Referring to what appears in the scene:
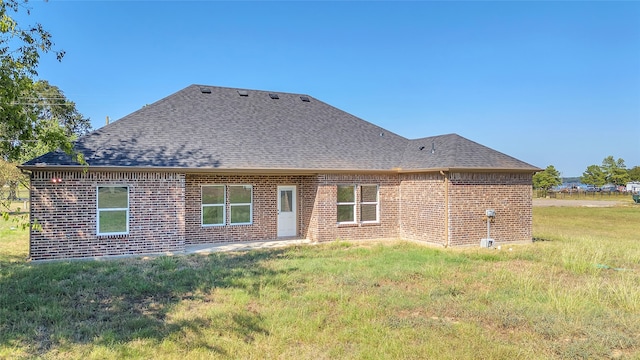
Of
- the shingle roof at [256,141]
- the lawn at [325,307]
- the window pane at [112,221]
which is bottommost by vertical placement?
the lawn at [325,307]

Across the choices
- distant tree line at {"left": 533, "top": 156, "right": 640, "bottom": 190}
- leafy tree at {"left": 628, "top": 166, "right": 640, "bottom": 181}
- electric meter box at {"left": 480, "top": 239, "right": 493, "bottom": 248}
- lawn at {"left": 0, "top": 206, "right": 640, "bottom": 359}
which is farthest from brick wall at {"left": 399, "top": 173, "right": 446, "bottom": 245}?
leafy tree at {"left": 628, "top": 166, "right": 640, "bottom": 181}

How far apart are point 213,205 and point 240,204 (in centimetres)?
98

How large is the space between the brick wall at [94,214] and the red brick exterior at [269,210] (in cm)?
2

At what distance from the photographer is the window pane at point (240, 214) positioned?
48.9 ft

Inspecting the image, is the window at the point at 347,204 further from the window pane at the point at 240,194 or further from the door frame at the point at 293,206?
the window pane at the point at 240,194

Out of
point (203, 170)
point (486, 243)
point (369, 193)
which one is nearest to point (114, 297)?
point (203, 170)

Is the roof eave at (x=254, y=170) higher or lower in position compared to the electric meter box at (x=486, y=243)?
higher

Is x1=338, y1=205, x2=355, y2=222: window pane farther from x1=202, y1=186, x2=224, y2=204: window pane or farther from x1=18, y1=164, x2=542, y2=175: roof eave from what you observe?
x1=202, y1=186, x2=224, y2=204: window pane

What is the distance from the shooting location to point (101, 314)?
6676 mm

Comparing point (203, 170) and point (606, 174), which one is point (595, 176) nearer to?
point (606, 174)

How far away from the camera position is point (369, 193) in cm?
1609

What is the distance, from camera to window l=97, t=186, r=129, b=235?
1209 centimetres

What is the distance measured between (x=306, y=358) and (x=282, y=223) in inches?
424

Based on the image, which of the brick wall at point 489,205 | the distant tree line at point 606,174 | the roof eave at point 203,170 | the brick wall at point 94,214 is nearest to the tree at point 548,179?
the distant tree line at point 606,174
